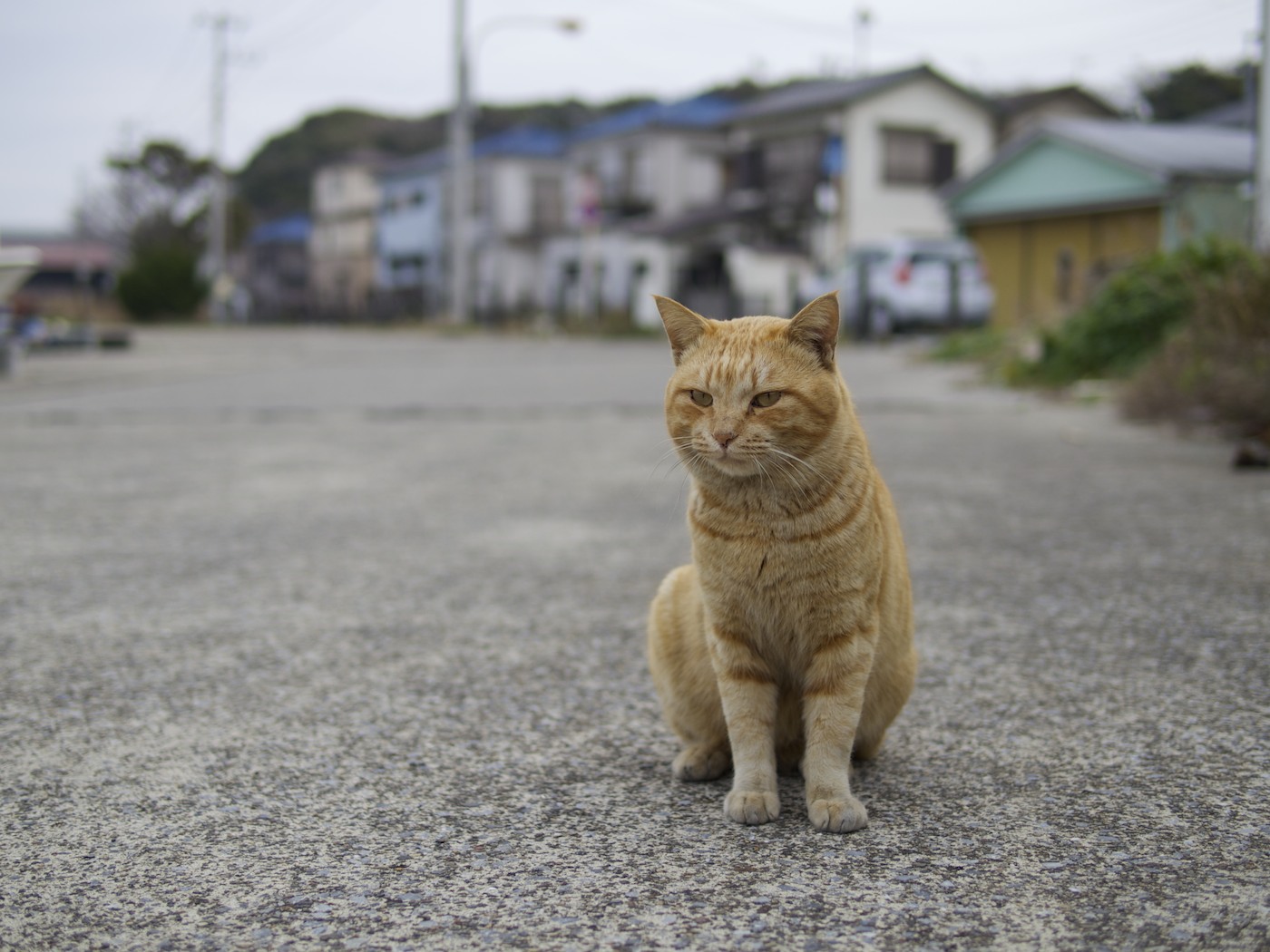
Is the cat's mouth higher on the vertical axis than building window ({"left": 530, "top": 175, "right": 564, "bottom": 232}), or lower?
lower

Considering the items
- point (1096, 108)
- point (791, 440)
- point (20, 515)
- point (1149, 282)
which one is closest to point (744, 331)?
point (791, 440)

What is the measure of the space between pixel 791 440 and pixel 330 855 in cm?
94

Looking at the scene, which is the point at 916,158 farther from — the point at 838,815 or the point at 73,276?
the point at 73,276

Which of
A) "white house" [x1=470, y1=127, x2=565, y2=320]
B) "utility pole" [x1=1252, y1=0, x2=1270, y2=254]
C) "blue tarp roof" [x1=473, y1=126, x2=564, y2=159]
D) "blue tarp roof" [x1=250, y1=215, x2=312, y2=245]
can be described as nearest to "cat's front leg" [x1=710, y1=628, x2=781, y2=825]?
"utility pole" [x1=1252, y1=0, x2=1270, y2=254]

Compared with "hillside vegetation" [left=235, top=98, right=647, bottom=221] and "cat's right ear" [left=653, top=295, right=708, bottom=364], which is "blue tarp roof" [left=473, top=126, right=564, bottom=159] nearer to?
"hillside vegetation" [left=235, top=98, right=647, bottom=221]

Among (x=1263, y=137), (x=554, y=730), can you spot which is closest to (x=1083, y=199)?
(x=1263, y=137)

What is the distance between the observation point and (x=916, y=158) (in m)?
25.1

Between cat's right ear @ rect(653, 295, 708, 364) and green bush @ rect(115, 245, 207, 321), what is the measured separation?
37151mm

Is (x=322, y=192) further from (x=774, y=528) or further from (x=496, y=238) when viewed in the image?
(x=774, y=528)

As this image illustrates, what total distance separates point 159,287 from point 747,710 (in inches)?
1475

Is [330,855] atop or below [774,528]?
below

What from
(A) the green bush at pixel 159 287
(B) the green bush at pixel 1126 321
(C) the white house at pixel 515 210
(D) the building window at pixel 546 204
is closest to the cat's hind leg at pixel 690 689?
(B) the green bush at pixel 1126 321

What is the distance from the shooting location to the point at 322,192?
46.9 m

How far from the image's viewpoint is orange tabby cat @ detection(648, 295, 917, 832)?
182 cm
